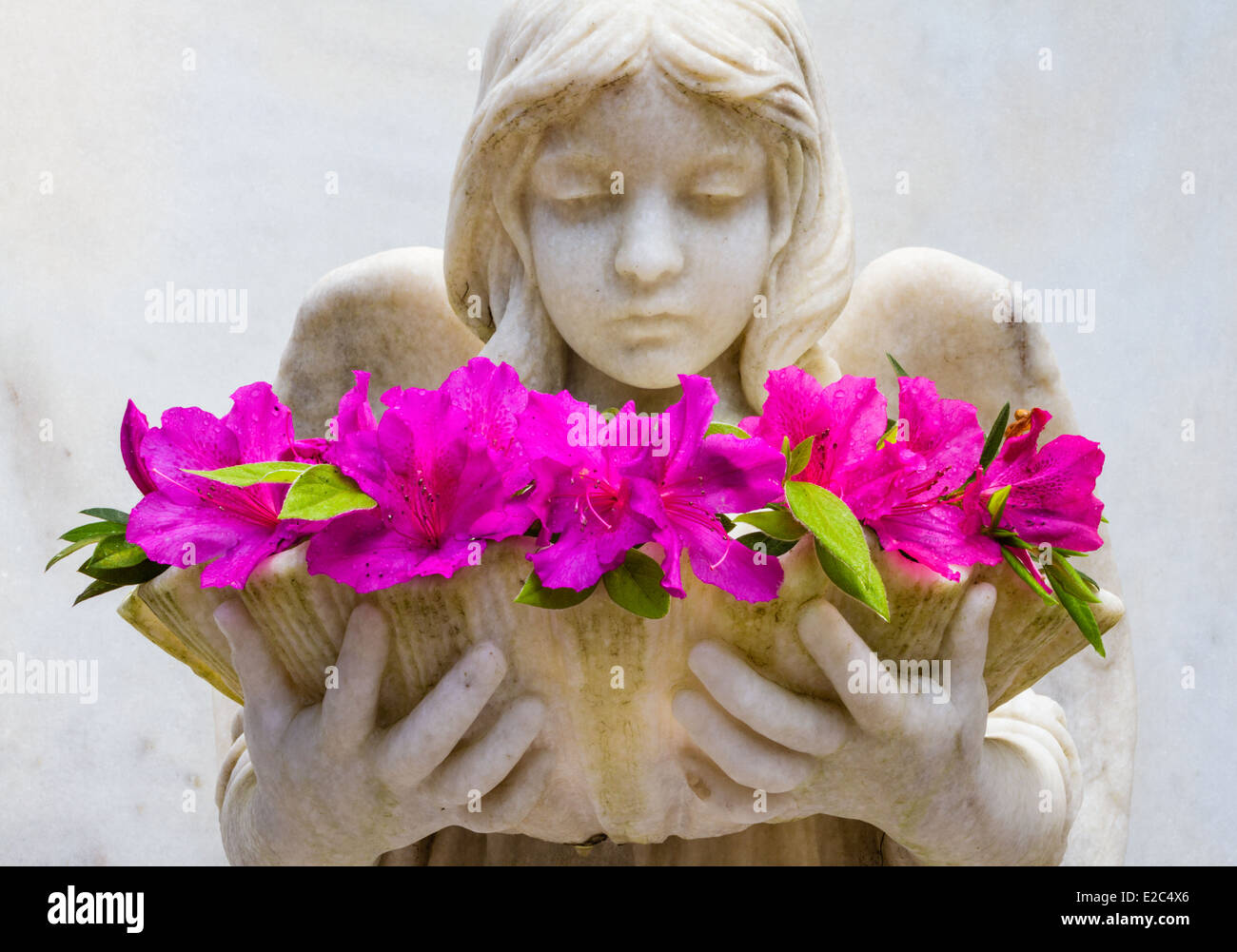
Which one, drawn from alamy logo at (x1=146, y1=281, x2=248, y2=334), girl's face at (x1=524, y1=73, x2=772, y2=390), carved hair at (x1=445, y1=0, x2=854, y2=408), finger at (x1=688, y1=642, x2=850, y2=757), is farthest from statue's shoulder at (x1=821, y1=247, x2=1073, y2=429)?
alamy logo at (x1=146, y1=281, x2=248, y2=334)

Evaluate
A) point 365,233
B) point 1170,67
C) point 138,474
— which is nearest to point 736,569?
point 138,474

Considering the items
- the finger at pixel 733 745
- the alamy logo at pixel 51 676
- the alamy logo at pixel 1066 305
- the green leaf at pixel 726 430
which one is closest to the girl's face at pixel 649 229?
the green leaf at pixel 726 430

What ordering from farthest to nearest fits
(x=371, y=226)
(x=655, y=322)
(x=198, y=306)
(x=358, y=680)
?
A: (x=371, y=226), (x=198, y=306), (x=655, y=322), (x=358, y=680)

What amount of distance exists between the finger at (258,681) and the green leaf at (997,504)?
19.0 inches

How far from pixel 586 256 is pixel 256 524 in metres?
0.32

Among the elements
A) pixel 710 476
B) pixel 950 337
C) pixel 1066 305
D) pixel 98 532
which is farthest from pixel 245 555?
pixel 1066 305

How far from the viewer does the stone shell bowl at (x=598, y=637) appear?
3.51 feet

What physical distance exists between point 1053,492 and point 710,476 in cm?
26

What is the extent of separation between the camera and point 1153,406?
212cm

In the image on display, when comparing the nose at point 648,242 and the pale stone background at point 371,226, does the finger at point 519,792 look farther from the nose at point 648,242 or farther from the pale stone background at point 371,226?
the pale stone background at point 371,226

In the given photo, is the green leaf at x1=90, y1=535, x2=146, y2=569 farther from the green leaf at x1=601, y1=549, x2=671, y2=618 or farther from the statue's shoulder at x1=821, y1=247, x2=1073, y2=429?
the statue's shoulder at x1=821, y1=247, x2=1073, y2=429

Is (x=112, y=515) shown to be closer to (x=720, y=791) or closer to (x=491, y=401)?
(x=491, y=401)

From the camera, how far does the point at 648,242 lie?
1195 millimetres

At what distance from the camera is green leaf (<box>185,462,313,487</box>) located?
41.1 inches
